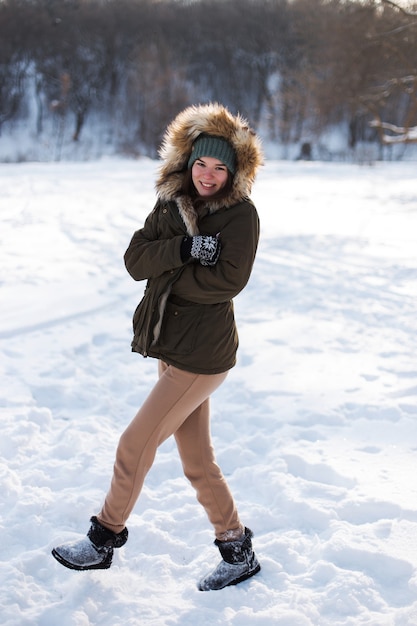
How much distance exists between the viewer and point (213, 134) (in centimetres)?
217

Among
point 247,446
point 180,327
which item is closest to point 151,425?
point 180,327

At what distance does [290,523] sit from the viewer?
9.18 ft

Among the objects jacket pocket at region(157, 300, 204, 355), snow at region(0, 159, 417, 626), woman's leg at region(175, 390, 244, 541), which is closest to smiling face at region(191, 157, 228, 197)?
jacket pocket at region(157, 300, 204, 355)

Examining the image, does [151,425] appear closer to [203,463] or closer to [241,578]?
[203,463]

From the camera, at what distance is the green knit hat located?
2158mm

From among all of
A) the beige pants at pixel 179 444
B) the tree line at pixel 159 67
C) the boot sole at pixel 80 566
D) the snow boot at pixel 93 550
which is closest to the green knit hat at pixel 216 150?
the beige pants at pixel 179 444

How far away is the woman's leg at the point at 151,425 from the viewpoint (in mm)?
2168

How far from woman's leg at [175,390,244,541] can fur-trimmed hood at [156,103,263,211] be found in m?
0.77

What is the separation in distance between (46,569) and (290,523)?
1.05m

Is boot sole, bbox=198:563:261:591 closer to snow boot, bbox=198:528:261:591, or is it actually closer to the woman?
snow boot, bbox=198:528:261:591

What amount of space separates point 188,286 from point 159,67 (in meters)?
28.9

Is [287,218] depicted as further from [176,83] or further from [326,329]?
[176,83]

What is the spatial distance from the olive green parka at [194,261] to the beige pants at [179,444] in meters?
0.08

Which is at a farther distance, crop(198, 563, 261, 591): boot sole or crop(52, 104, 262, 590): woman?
crop(198, 563, 261, 591): boot sole
